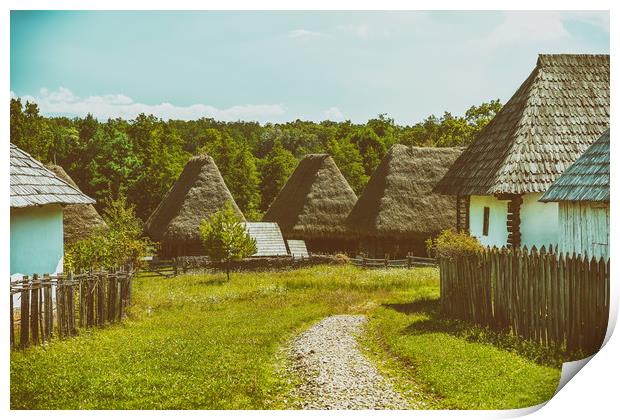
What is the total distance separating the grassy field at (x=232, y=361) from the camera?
7242mm

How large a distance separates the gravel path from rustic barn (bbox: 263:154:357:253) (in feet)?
45.2

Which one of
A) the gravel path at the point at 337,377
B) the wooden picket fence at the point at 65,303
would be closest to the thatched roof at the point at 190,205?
the wooden picket fence at the point at 65,303

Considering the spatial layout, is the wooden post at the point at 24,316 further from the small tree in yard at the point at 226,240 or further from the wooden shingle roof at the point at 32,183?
the small tree in yard at the point at 226,240

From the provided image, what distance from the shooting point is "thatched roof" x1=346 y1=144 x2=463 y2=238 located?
21.2m

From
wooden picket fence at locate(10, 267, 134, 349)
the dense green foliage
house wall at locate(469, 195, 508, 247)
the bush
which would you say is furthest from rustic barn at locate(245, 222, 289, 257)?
wooden picket fence at locate(10, 267, 134, 349)

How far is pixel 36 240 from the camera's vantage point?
8.16m

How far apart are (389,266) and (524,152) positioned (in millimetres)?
6240

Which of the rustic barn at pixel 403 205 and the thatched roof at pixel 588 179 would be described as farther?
the rustic barn at pixel 403 205

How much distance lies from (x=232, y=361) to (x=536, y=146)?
7.05 m

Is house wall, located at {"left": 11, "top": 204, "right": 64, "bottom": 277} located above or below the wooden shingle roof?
below

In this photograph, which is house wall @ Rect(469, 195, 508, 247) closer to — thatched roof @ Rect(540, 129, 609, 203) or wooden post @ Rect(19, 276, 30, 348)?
thatched roof @ Rect(540, 129, 609, 203)

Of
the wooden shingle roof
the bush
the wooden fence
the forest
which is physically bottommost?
the wooden fence

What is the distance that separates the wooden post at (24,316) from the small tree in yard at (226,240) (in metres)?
9.18

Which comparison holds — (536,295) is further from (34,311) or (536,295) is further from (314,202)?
(314,202)
